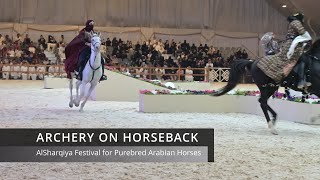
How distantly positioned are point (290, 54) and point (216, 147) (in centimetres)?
233

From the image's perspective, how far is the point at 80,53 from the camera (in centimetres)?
1109

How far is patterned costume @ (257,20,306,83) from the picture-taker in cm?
790

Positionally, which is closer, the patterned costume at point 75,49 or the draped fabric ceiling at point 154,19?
the patterned costume at point 75,49

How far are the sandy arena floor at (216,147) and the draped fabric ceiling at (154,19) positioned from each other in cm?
1897

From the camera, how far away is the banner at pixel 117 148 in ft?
18.2

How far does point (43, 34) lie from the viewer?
97.2 feet

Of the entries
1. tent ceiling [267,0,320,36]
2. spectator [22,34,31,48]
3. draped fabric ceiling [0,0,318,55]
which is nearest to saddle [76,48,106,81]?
tent ceiling [267,0,320,36]

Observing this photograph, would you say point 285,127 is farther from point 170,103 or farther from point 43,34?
point 43,34

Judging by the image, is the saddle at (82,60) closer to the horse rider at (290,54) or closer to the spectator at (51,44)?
the horse rider at (290,54)

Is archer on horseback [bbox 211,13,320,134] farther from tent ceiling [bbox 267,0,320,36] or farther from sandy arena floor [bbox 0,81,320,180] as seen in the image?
tent ceiling [bbox 267,0,320,36]

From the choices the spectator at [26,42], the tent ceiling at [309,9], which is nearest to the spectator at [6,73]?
the spectator at [26,42]

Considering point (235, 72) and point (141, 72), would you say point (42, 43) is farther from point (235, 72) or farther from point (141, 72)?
point (235, 72)

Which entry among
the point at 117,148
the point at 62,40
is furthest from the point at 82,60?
the point at 62,40

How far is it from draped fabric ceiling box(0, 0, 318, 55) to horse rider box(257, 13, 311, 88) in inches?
894
